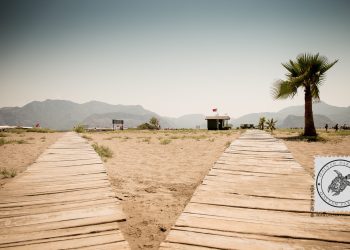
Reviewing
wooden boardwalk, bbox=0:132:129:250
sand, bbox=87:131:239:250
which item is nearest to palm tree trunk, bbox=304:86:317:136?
sand, bbox=87:131:239:250

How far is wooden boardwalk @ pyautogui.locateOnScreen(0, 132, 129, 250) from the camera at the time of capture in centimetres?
235

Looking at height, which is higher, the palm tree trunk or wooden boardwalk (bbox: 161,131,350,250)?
the palm tree trunk

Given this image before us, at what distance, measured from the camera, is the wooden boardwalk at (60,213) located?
2.35m

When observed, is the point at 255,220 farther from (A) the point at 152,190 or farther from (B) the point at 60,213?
(A) the point at 152,190

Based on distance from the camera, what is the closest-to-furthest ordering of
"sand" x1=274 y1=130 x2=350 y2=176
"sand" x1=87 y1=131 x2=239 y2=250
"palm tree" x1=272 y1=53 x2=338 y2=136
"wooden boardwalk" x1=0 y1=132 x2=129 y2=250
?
"wooden boardwalk" x1=0 y1=132 x2=129 y2=250
"sand" x1=87 y1=131 x2=239 y2=250
"sand" x1=274 y1=130 x2=350 y2=176
"palm tree" x1=272 y1=53 x2=338 y2=136

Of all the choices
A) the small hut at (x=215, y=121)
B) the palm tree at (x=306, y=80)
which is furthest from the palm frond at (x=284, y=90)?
the small hut at (x=215, y=121)

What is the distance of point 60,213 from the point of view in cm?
304

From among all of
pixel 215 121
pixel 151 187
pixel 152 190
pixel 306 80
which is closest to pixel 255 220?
pixel 152 190

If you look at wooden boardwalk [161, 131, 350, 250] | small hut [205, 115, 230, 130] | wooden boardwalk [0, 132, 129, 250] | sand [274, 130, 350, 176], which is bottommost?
sand [274, 130, 350, 176]

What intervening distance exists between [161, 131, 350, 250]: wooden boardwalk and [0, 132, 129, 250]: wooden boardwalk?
2.49 ft

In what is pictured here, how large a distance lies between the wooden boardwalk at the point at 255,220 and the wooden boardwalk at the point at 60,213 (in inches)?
29.9

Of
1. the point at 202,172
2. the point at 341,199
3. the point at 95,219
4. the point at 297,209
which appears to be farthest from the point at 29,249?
the point at 202,172

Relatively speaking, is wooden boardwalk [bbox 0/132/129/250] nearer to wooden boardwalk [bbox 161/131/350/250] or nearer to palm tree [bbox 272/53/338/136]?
wooden boardwalk [bbox 161/131/350/250]

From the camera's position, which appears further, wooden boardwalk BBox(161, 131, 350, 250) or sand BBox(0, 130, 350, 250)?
sand BBox(0, 130, 350, 250)
